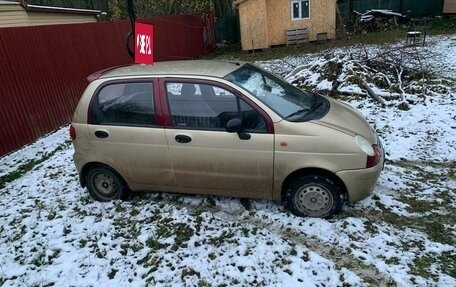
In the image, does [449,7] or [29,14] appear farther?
[449,7]

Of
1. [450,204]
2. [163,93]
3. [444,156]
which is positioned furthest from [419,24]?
[163,93]

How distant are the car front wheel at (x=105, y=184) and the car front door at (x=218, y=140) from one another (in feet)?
3.19

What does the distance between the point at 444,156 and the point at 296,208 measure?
295 cm

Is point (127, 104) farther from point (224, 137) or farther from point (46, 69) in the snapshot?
point (46, 69)

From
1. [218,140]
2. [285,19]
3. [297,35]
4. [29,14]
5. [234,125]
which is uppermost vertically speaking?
[29,14]

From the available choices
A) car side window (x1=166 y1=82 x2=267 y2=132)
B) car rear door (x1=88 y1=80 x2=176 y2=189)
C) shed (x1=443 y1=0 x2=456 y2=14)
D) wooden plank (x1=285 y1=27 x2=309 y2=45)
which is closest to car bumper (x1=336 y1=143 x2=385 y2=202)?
car side window (x1=166 y1=82 x2=267 y2=132)

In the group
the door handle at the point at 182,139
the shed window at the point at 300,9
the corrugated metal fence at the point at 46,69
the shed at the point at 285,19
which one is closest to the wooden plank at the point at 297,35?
the shed at the point at 285,19

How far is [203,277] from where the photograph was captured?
3631 millimetres

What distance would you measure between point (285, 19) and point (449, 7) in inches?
368

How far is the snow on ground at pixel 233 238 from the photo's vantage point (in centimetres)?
361

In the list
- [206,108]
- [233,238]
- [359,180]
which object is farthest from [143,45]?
[359,180]

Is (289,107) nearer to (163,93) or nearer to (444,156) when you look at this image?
(163,93)

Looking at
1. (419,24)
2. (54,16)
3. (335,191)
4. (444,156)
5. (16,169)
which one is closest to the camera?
(335,191)

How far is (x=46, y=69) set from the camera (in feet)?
29.1
